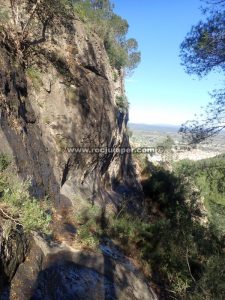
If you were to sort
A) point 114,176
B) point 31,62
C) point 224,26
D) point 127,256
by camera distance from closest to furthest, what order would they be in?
point 224,26
point 127,256
point 31,62
point 114,176

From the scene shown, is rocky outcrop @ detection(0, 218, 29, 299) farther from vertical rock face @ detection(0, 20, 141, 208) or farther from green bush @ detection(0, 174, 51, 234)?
vertical rock face @ detection(0, 20, 141, 208)

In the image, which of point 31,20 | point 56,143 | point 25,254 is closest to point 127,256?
point 25,254

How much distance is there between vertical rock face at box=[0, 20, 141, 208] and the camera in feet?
29.1

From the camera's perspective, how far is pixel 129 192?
21.1 meters

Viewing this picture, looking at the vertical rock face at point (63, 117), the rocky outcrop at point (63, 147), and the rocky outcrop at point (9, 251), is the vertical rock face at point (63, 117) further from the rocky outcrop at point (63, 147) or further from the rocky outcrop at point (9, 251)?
the rocky outcrop at point (9, 251)

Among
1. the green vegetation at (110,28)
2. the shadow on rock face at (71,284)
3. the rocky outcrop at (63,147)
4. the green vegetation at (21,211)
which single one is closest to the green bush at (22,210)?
the green vegetation at (21,211)

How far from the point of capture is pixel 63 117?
1274 cm

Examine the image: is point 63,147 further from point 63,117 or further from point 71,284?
point 71,284

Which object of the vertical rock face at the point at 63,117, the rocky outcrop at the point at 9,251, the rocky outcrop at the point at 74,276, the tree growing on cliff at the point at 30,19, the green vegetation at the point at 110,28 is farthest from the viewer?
the green vegetation at the point at 110,28

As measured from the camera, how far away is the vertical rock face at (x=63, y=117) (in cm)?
887

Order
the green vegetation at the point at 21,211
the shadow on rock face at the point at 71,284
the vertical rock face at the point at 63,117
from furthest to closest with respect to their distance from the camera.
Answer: the vertical rock face at the point at 63,117 < the shadow on rock face at the point at 71,284 < the green vegetation at the point at 21,211

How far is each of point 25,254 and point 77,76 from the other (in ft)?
33.4

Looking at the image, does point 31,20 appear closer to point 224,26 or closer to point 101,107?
point 101,107

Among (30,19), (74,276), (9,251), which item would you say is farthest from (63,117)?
(9,251)
